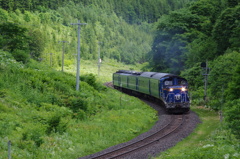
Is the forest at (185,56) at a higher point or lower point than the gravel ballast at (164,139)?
higher

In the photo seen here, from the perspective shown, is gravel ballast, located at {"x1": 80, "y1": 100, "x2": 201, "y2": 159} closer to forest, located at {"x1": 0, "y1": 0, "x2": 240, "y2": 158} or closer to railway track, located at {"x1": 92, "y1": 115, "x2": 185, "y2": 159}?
railway track, located at {"x1": 92, "y1": 115, "x2": 185, "y2": 159}

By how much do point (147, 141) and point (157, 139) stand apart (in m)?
0.77

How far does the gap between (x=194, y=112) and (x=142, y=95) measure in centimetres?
1292

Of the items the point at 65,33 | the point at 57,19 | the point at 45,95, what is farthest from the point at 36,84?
the point at 57,19

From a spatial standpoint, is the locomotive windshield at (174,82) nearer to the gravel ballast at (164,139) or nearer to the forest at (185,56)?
the gravel ballast at (164,139)

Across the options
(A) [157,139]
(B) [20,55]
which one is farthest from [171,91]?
(B) [20,55]

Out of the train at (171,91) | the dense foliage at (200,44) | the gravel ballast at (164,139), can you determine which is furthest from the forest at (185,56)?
the train at (171,91)

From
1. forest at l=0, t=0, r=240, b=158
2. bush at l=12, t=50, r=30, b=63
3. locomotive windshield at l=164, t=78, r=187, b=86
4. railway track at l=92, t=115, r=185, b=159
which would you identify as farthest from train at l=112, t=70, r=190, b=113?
bush at l=12, t=50, r=30, b=63

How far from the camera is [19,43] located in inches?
1714

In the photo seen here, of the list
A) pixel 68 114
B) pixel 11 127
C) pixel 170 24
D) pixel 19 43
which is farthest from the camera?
pixel 170 24

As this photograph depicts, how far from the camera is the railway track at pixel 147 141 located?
18020 millimetres

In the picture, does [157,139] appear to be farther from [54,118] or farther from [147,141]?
[54,118]

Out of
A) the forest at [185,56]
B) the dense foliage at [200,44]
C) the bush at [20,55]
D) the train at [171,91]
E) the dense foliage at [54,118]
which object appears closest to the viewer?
the dense foliage at [54,118]

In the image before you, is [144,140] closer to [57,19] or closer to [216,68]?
[216,68]
